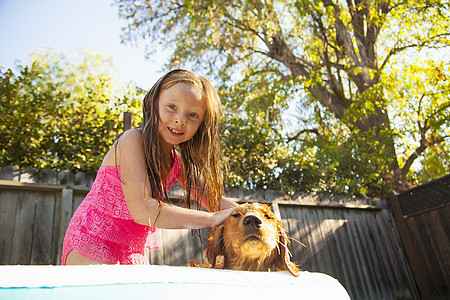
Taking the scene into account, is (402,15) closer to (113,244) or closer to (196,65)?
(196,65)

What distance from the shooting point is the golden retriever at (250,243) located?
1.27 metres

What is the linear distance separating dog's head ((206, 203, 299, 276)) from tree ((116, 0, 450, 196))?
4392 mm

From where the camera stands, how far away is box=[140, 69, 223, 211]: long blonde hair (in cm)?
134

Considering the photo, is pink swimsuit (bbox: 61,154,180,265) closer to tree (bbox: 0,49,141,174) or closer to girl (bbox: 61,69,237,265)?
girl (bbox: 61,69,237,265)

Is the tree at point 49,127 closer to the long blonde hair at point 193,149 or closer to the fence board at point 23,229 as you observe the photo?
the fence board at point 23,229

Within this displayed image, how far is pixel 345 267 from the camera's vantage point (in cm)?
496

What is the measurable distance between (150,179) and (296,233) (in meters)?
3.81

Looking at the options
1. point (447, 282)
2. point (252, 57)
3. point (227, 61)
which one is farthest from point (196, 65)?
point (447, 282)

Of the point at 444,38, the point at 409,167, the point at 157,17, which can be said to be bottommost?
the point at 409,167

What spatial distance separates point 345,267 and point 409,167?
3.44 m

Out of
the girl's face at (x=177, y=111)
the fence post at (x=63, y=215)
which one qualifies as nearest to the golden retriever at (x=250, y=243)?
the girl's face at (x=177, y=111)

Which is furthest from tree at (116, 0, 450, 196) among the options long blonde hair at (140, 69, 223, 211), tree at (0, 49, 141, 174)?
long blonde hair at (140, 69, 223, 211)

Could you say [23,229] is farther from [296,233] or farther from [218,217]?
[296,233]

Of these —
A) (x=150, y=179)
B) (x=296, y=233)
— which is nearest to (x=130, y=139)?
(x=150, y=179)
